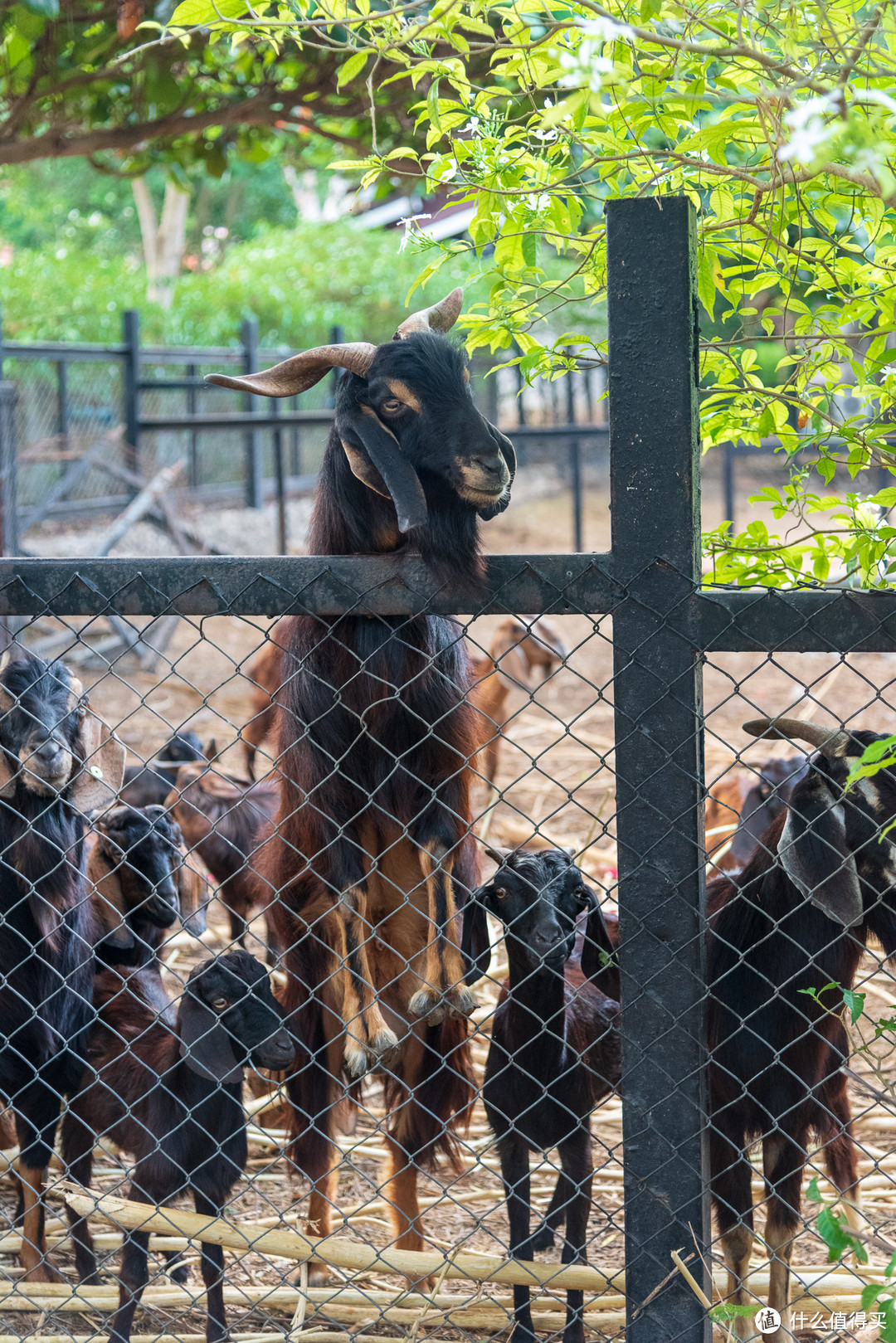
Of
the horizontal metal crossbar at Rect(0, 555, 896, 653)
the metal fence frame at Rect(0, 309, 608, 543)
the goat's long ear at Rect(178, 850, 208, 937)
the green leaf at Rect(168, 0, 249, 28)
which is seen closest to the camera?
the horizontal metal crossbar at Rect(0, 555, 896, 653)

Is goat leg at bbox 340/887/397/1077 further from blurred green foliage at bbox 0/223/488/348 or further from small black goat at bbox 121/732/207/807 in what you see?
blurred green foliage at bbox 0/223/488/348

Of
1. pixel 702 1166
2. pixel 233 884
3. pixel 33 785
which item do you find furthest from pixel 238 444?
pixel 702 1166

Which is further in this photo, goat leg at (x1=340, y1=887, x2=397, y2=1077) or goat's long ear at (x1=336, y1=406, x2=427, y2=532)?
goat leg at (x1=340, y1=887, x2=397, y2=1077)

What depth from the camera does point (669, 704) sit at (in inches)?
97.2

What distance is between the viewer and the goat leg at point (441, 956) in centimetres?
316

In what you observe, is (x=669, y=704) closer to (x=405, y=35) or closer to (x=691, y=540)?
(x=691, y=540)

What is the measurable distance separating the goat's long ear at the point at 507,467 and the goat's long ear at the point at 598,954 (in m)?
1.01

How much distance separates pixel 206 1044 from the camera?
10.4 ft

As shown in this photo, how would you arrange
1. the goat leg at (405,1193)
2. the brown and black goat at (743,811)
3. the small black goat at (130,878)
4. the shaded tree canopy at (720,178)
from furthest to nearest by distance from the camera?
the brown and black goat at (743,811)
the small black goat at (130,878)
the goat leg at (405,1193)
the shaded tree canopy at (720,178)

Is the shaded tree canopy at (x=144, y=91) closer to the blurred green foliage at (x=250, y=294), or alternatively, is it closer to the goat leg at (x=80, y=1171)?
the goat leg at (x=80, y=1171)

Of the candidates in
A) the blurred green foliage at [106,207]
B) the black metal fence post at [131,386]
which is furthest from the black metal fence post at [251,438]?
the blurred green foliage at [106,207]

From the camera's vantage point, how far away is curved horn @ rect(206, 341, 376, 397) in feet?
9.29

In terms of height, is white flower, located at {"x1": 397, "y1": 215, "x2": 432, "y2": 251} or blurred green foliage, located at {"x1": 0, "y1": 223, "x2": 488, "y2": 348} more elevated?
blurred green foliage, located at {"x1": 0, "y1": 223, "x2": 488, "y2": 348}

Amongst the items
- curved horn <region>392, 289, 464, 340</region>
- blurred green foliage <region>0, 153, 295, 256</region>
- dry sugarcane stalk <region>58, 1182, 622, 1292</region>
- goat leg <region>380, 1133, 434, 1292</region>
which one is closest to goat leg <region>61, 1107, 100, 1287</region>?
dry sugarcane stalk <region>58, 1182, 622, 1292</region>
